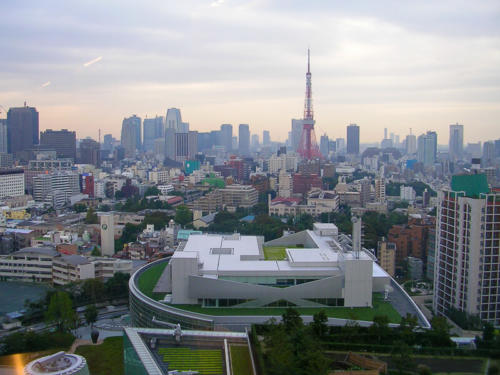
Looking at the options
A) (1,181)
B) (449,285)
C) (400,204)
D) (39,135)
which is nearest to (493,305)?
(449,285)

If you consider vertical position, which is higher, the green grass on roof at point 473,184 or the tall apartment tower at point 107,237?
the green grass on roof at point 473,184

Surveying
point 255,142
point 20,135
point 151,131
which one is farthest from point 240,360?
point 255,142

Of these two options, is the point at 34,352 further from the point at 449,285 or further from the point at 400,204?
the point at 400,204

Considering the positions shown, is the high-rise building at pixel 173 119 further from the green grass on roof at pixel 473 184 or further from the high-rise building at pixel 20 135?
the green grass on roof at pixel 473 184

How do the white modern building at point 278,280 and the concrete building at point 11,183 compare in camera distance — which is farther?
the concrete building at point 11,183

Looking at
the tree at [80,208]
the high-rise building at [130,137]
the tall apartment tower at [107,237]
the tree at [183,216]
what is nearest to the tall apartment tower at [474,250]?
the tall apartment tower at [107,237]

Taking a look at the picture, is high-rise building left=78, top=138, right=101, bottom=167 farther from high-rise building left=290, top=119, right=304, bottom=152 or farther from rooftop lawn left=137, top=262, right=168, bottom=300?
rooftop lawn left=137, top=262, right=168, bottom=300
